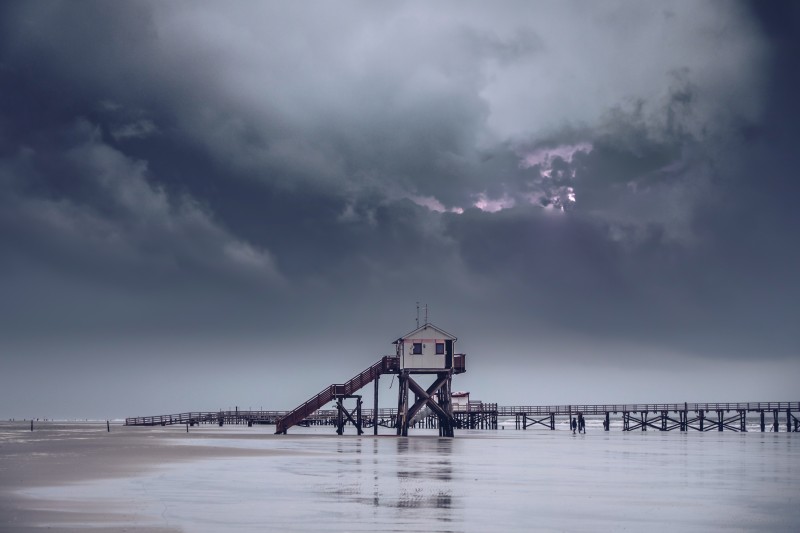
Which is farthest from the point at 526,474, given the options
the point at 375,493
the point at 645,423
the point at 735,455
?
the point at 645,423

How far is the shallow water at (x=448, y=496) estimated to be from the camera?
18078 millimetres

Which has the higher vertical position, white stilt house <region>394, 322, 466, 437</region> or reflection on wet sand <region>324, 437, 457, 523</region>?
white stilt house <region>394, 322, 466, 437</region>

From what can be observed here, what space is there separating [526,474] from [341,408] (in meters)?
43.3

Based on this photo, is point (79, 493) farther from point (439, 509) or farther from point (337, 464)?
point (337, 464)

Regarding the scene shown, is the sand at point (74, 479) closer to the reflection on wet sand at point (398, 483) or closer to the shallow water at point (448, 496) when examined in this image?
the shallow water at point (448, 496)

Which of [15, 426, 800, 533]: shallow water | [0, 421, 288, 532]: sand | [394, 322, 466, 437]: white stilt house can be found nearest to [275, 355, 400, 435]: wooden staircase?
[394, 322, 466, 437]: white stilt house

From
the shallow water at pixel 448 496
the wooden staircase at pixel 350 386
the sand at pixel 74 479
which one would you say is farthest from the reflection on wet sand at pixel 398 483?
the wooden staircase at pixel 350 386

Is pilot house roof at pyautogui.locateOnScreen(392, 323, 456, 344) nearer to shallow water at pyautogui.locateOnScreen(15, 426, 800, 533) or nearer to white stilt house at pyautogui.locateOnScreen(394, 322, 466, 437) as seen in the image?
white stilt house at pyautogui.locateOnScreen(394, 322, 466, 437)

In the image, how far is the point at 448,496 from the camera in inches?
898

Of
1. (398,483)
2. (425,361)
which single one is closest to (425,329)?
(425,361)

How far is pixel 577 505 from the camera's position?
21.5 metres

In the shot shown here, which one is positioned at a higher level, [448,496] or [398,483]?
[448,496]

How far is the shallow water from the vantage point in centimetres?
1808

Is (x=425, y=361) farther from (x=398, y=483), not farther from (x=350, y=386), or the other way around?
(x=398, y=483)
